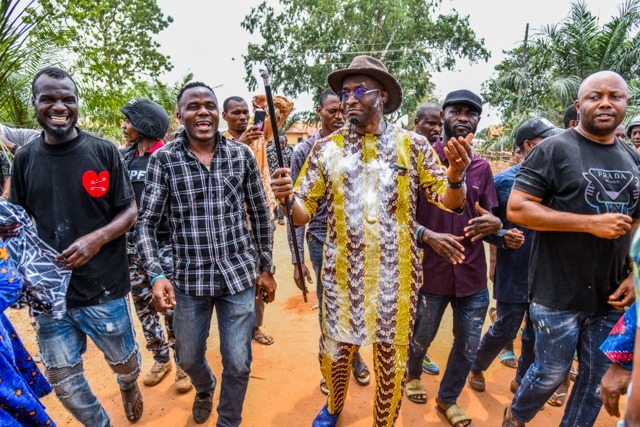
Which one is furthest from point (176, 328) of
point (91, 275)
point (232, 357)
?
point (91, 275)

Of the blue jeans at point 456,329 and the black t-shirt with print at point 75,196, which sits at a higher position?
the black t-shirt with print at point 75,196

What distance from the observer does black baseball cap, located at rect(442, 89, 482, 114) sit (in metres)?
3.01

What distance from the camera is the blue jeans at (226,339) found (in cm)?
267

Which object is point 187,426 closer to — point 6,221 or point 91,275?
point 91,275

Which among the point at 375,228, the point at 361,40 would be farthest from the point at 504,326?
the point at 361,40

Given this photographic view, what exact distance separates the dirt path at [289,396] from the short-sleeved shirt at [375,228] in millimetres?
899

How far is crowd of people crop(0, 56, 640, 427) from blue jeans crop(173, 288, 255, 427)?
0.04 ft

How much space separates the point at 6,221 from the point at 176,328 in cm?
114

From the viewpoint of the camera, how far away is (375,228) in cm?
249

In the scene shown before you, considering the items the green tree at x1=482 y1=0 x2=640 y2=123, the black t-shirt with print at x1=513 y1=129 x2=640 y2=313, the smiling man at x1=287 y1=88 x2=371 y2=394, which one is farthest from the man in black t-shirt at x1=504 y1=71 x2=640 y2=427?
the green tree at x1=482 y1=0 x2=640 y2=123

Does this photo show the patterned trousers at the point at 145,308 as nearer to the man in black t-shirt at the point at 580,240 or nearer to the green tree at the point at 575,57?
the man in black t-shirt at the point at 580,240

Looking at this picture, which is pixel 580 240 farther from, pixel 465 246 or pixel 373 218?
pixel 373 218

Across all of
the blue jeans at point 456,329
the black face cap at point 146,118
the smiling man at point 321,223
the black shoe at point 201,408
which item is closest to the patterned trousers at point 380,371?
the blue jeans at point 456,329

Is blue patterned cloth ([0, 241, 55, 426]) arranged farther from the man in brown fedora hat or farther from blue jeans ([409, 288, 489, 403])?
blue jeans ([409, 288, 489, 403])
